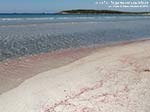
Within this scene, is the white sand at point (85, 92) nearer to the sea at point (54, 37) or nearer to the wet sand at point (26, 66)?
the wet sand at point (26, 66)

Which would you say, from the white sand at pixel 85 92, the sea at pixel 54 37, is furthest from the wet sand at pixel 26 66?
the sea at pixel 54 37

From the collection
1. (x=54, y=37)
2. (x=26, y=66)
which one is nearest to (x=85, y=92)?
(x=26, y=66)

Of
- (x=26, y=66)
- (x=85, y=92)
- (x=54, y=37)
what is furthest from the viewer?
(x=54, y=37)

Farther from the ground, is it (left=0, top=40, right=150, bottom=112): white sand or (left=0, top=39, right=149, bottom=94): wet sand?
(left=0, top=40, right=150, bottom=112): white sand

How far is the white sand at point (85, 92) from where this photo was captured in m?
5.64

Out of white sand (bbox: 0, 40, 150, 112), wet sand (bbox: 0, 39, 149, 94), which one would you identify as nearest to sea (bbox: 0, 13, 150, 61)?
wet sand (bbox: 0, 39, 149, 94)

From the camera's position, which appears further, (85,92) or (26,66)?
(26,66)

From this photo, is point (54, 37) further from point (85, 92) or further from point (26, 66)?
point (85, 92)

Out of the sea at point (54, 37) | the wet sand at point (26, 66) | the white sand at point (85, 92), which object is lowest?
the sea at point (54, 37)

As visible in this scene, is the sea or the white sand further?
the sea

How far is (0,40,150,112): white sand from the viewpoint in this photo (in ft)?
18.5

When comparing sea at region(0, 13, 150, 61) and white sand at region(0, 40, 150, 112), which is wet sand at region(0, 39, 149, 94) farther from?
sea at region(0, 13, 150, 61)

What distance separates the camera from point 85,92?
6.58m

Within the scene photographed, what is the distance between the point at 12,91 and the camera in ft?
23.0
